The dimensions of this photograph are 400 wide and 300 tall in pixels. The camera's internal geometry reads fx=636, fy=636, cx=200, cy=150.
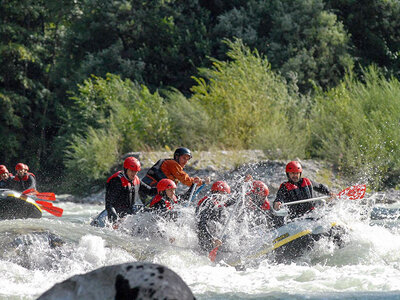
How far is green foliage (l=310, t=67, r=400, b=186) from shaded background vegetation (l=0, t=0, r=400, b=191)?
1.3 inches

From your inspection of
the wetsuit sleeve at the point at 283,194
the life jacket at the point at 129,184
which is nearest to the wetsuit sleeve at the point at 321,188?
the wetsuit sleeve at the point at 283,194

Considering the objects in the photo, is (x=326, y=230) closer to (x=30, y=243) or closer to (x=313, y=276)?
(x=313, y=276)

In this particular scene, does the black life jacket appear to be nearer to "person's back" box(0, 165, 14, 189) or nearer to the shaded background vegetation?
"person's back" box(0, 165, 14, 189)

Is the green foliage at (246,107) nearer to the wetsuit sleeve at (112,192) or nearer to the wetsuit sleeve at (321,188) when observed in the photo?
the wetsuit sleeve at (321,188)

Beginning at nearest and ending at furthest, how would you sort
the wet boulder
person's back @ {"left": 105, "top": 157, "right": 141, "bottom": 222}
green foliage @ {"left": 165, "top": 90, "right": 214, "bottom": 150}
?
the wet boulder → person's back @ {"left": 105, "top": 157, "right": 141, "bottom": 222} → green foliage @ {"left": 165, "top": 90, "right": 214, "bottom": 150}

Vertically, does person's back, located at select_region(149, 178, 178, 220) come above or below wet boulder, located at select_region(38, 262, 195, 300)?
below

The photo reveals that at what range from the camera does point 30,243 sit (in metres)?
7.18

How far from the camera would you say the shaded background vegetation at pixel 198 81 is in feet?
48.4

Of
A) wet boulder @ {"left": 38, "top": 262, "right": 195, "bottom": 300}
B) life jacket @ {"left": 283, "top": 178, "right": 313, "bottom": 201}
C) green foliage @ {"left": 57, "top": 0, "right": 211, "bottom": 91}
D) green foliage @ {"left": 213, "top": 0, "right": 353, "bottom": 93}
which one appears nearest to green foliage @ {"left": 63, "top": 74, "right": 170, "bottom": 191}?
green foliage @ {"left": 57, "top": 0, "right": 211, "bottom": 91}

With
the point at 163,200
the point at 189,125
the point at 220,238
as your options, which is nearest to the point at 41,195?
the point at 163,200

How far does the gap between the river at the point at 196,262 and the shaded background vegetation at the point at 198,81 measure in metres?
5.78

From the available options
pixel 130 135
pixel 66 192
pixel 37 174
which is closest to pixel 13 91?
pixel 37 174

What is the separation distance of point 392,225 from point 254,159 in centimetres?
466

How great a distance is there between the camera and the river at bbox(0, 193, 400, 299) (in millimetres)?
6055
